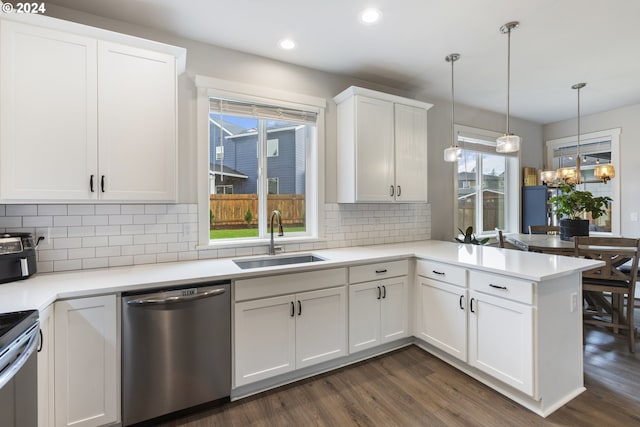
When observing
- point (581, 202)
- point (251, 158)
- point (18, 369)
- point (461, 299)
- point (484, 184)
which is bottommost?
point (461, 299)

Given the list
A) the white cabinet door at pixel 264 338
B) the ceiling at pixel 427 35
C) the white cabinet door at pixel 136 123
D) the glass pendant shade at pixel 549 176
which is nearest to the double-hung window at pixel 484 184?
the glass pendant shade at pixel 549 176

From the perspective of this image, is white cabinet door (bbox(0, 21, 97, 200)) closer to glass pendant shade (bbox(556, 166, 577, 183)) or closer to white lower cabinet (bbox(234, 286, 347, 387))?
white lower cabinet (bbox(234, 286, 347, 387))

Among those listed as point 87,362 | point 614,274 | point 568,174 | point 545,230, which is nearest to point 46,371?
point 87,362

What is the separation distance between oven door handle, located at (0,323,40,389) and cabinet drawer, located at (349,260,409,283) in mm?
1880

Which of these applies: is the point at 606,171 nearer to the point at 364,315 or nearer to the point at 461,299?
the point at 461,299

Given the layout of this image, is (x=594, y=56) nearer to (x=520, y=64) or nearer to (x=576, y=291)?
(x=520, y=64)

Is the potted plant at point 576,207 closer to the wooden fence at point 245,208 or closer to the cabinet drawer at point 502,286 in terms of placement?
the cabinet drawer at point 502,286

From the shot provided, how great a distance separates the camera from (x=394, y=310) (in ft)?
8.86

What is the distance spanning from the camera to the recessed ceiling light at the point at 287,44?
256cm

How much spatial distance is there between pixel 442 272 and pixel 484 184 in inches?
112

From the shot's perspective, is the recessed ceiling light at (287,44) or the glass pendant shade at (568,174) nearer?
the recessed ceiling light at (287,44)

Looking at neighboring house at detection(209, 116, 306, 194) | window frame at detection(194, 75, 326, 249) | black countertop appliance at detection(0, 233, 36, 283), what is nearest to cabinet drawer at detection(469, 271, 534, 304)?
window frame at detection(194, 75, 326, 249)

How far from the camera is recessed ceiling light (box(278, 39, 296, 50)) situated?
8.41ft

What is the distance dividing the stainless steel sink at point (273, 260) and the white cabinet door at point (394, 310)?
643mm
